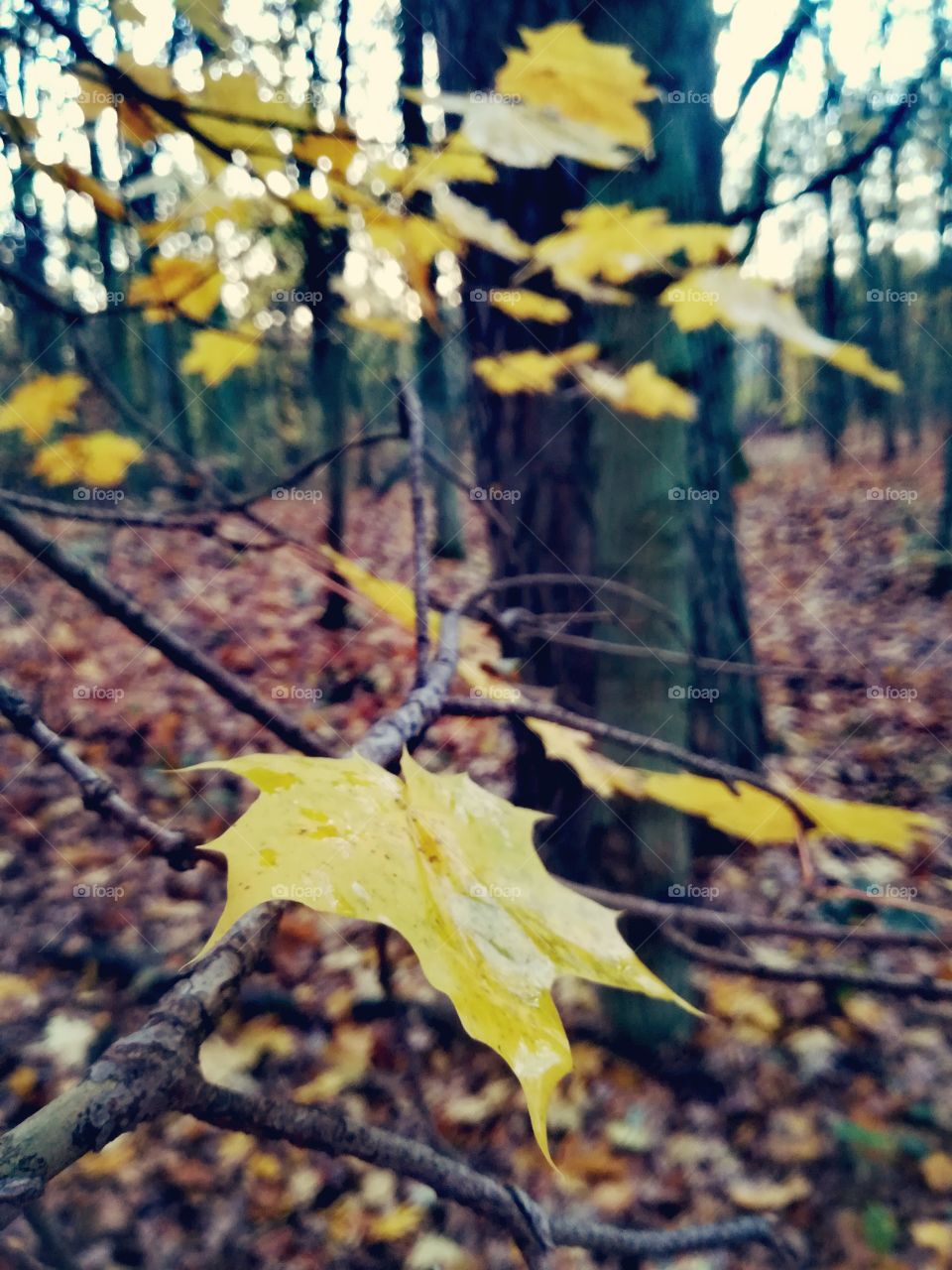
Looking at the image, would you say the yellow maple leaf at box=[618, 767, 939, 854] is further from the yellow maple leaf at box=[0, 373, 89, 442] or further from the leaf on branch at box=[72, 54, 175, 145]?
the yellow maple leaf at box=[0, 373, 89, 442]

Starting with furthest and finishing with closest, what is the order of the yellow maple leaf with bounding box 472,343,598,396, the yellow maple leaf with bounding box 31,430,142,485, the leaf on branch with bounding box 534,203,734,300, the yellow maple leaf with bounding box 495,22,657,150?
the yellow maple leaf with bounding box 31,430,142,485 → the yellow maple leaf with bounding box 472,343,598,396 → the leaf on branch with bounding box 534,203,734,300 → the yellow maple leaf with bounding box 495,22,657,150

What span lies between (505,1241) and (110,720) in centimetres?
291

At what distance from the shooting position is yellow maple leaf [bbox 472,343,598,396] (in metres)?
1.82

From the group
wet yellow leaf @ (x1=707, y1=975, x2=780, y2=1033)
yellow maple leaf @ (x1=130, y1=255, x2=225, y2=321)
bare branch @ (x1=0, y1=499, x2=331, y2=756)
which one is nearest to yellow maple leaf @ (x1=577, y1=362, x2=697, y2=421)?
yellow maple leaf @ (x1=130, y1=255, x2=225, y2=321)

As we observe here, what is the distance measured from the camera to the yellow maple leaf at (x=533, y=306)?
1.84 metres

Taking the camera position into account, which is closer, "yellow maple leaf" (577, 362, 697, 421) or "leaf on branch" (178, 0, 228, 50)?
"leaf on branch" (178, 0, 228, 50)

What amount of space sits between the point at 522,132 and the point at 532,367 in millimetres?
787

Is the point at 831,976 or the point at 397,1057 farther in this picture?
the point at 397,1057

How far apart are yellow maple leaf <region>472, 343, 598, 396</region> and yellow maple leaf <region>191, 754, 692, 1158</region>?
4.75 feet

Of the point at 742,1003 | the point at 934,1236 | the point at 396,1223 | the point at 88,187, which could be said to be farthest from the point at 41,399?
the point at 934,1236

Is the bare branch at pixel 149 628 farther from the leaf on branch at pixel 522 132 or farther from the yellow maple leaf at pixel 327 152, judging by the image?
the leaf on branch at pixel 522 132

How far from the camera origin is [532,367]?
6.16 feet

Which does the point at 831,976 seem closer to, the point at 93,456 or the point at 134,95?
the point at 134,95

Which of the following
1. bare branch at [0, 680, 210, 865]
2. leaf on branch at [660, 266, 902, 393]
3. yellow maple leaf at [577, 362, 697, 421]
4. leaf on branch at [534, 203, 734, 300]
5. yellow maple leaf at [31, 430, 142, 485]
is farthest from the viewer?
yellow maple leaf at [31, 430, 142, 485]
